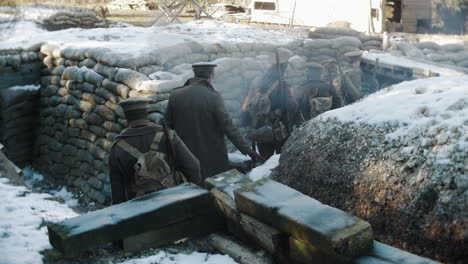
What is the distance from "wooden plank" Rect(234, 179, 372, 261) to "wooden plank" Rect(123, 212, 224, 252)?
283 millimetres

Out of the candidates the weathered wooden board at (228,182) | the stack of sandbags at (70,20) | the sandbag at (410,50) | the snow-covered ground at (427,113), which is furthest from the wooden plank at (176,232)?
the sandbag at (410,50)

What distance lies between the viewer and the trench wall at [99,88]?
6.50m

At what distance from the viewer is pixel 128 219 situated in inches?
103

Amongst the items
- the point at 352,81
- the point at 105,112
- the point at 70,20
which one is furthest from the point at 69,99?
the point at 352,81

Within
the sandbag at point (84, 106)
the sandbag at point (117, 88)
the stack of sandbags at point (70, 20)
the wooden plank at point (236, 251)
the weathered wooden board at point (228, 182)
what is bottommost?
the sandbag at point (84, 106)

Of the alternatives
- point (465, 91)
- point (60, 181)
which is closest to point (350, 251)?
point (465, 91)

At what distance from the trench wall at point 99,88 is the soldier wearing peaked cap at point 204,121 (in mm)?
1005

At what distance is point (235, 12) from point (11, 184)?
16.7m

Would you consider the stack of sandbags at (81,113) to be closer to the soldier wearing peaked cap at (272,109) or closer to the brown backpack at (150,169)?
the soldier wearing peaked cap at (272,109)

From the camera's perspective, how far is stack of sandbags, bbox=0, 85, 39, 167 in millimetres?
8062

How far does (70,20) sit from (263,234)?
8952 millimetres

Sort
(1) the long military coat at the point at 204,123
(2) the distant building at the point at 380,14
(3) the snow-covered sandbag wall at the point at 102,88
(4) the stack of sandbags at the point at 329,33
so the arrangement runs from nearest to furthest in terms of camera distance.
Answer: (1) the long military coat at the point at 204,123, (3) the snow-covered sandbag wall at the point at 102,88, (4) the stack of sandbags at the point at 329,33, (2) the distant building at the point at 380,14

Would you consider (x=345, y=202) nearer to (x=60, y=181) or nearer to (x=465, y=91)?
(x=465, y=91)

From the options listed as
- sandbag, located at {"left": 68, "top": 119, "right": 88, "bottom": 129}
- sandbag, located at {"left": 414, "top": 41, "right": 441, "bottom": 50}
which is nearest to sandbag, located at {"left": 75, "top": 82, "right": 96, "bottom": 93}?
sandbag, located at {"left": 68, "top": 119, "right": 88, "bottom": 129}
